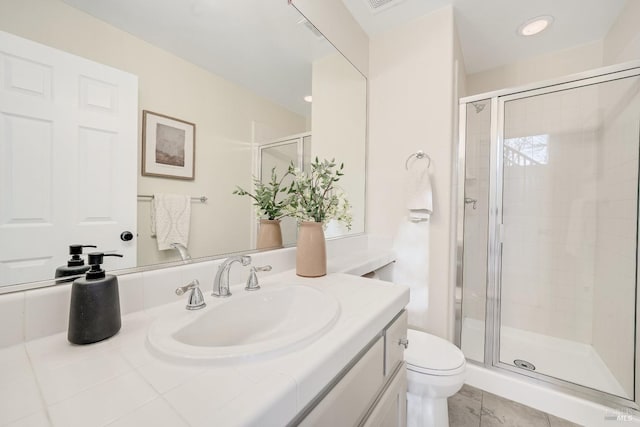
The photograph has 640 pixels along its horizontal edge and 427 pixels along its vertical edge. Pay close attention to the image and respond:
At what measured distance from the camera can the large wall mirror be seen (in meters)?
0.56

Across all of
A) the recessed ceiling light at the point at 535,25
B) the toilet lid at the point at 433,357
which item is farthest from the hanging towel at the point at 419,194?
the recessed ceiling light at the point at 535,25

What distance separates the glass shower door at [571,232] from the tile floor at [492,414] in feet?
0.72

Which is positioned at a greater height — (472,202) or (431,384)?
(472,202)

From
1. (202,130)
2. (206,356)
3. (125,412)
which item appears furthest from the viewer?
(202,130)

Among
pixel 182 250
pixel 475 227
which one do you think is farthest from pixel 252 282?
pixel 475 227

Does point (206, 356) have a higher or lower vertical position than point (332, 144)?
lower

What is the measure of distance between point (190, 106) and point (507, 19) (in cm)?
205

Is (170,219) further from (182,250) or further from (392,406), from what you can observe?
(392,406)

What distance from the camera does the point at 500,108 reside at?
167cm

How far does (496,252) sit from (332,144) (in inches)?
52.9

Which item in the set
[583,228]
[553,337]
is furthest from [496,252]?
[553,337]

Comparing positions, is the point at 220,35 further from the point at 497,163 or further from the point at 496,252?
the point at 496,252

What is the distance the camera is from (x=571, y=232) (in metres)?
1.91

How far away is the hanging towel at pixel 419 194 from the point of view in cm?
153
